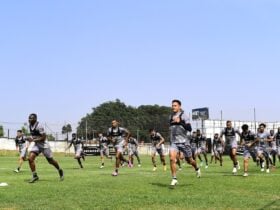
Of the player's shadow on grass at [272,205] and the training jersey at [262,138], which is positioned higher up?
the training jersey at [262,138]

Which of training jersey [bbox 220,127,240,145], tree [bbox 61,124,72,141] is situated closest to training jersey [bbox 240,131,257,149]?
training jersey [bbox 220,127,240,145]

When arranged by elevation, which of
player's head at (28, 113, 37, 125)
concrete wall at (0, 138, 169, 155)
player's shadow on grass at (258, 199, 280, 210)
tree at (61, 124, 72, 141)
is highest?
tree at (61, 124, 72, 141)

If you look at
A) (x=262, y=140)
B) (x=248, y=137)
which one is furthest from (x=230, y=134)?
(x=262, y=140)

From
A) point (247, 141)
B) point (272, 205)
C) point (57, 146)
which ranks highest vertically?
point (247, 141)

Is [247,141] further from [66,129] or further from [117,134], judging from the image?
[66,129]

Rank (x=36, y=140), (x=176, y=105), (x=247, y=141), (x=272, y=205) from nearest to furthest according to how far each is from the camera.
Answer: (x=272, y=205), (x=176, y=105), (x=36, y=140), (x=247, y=141)

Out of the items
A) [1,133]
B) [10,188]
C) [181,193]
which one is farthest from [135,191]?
[1,133]

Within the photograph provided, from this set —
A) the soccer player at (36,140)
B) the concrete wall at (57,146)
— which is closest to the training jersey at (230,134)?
the soccer player at (36,140)

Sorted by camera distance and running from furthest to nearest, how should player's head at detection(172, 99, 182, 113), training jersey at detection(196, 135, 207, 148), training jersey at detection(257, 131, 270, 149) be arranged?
1. training jersey at detection(196, 135, 207, 148)
2. training jersey at detection(257, 131, 270, 149)
3. player's head at detection(172, 99, 182, 113)

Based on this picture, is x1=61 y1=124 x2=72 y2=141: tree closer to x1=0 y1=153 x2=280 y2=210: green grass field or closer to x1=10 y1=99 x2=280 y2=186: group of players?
x1=10 y1=99 x2=280 y2=186: group of players

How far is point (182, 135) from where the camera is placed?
15992 millimetres

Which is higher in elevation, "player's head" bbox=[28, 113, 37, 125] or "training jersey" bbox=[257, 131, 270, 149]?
"player's head" bbox=[28, 113, 37, 125]

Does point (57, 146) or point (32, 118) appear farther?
point (57, 146)

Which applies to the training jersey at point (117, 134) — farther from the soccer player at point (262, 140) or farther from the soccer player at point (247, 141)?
the soccer player at point (262, 140)
